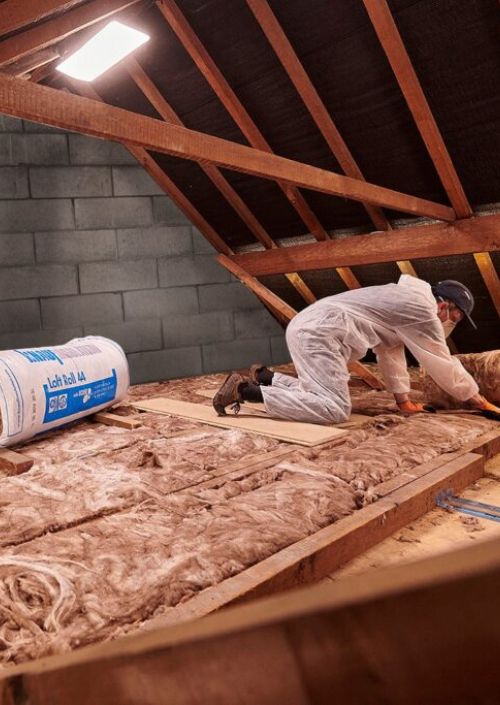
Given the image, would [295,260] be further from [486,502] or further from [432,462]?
[486,502]

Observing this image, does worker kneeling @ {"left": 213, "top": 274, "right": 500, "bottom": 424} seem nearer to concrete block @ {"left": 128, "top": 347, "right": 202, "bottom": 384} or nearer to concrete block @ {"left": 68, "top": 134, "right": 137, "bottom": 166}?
concrete block @ {"left": 128, "top": 347, "right": 202, "bottom": 384}

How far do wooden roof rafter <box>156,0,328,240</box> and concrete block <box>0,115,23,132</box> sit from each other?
167cm

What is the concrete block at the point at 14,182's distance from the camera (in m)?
4.41

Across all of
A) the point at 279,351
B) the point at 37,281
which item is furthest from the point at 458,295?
the point at 37,281

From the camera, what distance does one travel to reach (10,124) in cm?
440

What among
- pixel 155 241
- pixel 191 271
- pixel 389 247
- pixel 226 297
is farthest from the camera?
pixel 226 297

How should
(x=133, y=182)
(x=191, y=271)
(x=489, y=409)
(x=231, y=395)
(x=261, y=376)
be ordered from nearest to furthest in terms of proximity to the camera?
(x=489, y=409), (x=231, y=395), (x=261, y=376), (x=133, y=182), (x=191, y=271)

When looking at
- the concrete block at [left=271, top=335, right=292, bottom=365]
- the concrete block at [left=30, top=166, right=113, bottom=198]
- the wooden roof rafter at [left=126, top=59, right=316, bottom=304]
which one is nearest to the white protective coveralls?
the wooden roof rafter at [left=126, top=59, right=316, bottom=304]

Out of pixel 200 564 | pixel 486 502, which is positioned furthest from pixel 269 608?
pixel 486 502

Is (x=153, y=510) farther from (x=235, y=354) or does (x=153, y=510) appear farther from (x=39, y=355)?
(x=235, y=354)

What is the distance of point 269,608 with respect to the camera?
1.07 ft

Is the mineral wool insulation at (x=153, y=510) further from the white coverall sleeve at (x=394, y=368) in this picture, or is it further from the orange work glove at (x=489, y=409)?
the white coverall sleeve at (x=394, y=368)

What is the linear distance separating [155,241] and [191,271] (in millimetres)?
427

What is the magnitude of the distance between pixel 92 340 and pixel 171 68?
194 centimetres
